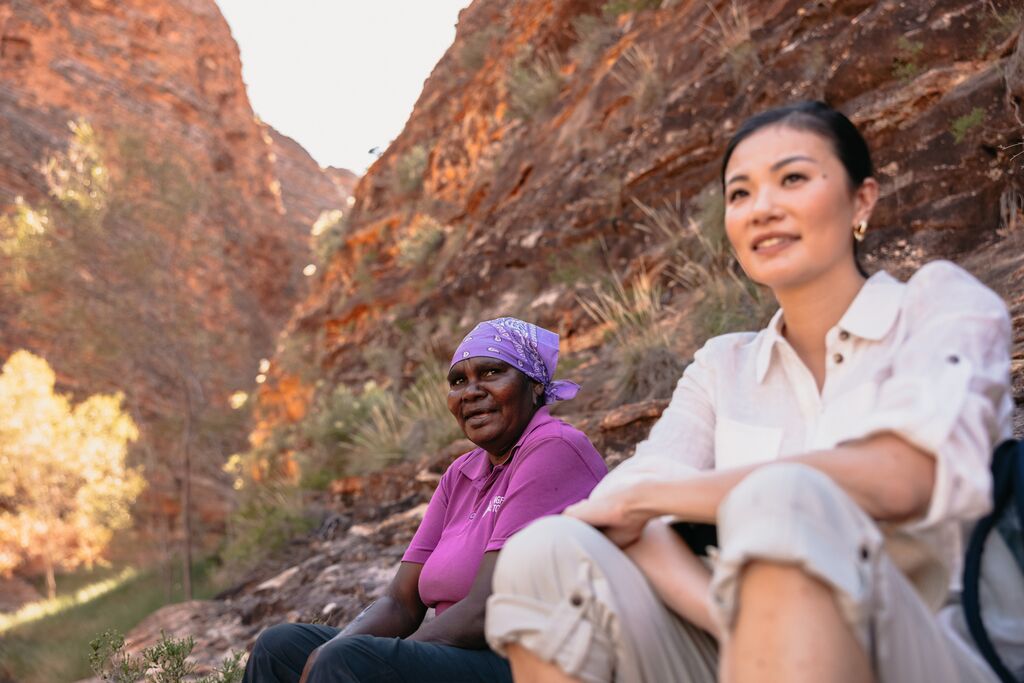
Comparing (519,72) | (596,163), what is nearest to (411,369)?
(596,163)

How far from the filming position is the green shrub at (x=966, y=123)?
493 centimetres

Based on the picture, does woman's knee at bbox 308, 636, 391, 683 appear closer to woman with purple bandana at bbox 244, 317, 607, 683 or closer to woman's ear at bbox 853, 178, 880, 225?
woman with purple bandana at bbox 244, 317, 607, 683

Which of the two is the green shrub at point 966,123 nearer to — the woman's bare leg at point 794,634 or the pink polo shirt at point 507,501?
the pink polo shirt at point 507,501

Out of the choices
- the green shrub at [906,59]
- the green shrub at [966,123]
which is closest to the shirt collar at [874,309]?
the green shrub at [966,123]

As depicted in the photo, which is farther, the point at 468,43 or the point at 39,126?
the point at 39,126

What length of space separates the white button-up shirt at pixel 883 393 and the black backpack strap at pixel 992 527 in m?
0.03

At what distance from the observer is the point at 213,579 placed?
11.4m

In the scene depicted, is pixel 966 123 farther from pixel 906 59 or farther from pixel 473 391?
pixel 473 391

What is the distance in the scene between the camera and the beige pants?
1.17 meters

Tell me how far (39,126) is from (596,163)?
30.1 metres

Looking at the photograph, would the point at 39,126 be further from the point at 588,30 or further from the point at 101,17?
the point at 588,30

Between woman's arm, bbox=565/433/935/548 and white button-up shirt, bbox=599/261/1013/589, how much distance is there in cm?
3

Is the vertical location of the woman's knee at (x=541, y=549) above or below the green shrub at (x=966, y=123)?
below

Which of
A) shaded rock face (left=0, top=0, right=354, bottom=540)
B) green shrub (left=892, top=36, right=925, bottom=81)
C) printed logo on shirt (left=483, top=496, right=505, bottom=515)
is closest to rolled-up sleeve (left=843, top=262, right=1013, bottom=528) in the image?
printed logo on shirt (left=483, top=496, right=505, bottom=515)
